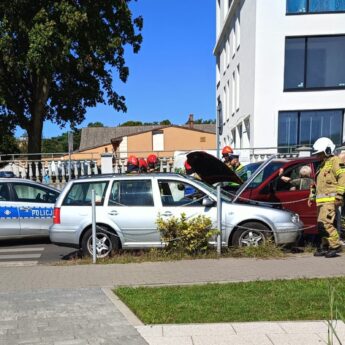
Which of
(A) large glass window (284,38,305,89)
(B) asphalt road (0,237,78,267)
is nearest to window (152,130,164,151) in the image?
(A) large glass window (284,38,305,89)

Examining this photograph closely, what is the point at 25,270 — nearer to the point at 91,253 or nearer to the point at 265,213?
the point at 91,253

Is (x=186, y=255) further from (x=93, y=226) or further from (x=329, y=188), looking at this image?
(x=329, y=188)

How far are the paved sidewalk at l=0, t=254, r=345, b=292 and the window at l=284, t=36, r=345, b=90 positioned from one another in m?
13.7

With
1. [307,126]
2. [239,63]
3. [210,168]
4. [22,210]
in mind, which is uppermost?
[239,63]

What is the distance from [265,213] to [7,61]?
52.9ft

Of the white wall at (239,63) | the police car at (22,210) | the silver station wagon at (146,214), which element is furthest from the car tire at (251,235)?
the white wall at (239,63)

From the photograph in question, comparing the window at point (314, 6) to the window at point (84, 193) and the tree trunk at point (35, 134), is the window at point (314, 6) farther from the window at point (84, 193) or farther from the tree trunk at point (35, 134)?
the window at point (84, 193)

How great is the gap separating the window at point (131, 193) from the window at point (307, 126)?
12.9 metres

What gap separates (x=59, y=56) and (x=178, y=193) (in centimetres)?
1392

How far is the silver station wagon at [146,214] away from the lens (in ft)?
26.3

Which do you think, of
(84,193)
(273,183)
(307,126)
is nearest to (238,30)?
(307,126)

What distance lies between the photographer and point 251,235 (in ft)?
26.4

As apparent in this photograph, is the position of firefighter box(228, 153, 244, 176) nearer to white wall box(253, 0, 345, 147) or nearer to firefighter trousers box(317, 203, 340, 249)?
firefighter trousers box(317, 203, 340, 249)

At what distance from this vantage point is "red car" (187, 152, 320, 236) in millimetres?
8695
